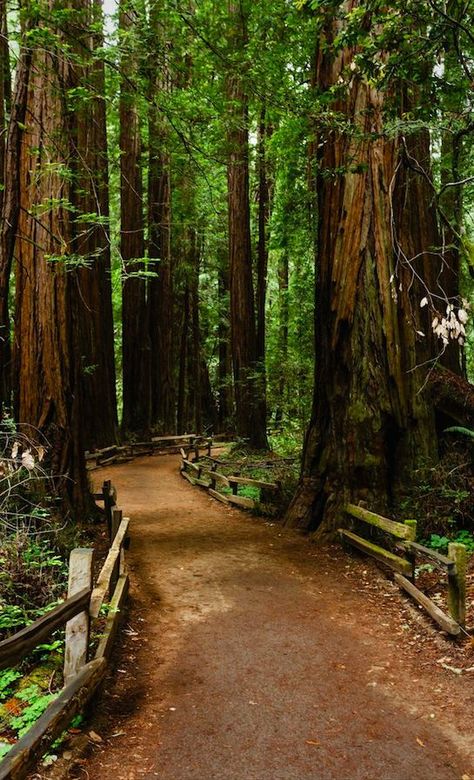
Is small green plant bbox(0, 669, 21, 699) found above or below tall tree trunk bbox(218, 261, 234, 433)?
below

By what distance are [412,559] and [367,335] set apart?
12.2 feet

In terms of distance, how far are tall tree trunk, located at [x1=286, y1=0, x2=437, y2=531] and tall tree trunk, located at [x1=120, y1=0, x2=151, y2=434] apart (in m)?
12.5

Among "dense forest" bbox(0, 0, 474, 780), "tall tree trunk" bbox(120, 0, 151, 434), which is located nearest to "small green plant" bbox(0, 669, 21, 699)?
"dense forest" bbox(0, 0, 474, 780)

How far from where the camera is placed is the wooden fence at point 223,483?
40.9 ft

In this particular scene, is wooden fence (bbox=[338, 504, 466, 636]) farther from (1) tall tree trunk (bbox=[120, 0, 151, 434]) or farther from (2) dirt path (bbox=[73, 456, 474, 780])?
(1) tall tree trunk (bbox=[120, 0, 151, 434])

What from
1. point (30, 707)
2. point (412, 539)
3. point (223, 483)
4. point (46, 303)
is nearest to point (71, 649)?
point (30, 707)

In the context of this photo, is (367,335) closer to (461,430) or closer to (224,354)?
(461,430)

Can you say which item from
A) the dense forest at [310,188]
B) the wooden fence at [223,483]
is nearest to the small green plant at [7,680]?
the dense forest at [310,188]

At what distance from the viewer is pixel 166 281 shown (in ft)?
80.5

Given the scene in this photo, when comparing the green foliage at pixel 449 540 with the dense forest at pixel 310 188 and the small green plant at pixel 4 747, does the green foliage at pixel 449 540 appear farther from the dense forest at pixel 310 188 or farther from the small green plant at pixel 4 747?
the small green plant at pixel 4 747

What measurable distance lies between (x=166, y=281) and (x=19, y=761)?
22.3 m

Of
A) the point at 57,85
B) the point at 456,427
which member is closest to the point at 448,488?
the point at 456,427

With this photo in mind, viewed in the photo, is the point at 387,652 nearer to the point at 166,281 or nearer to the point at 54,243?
the point at 54,243

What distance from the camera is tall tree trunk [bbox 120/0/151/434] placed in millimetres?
21250
